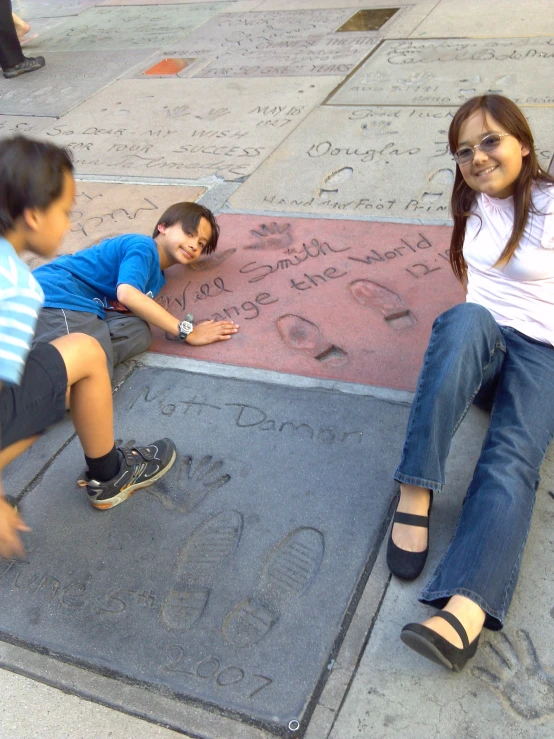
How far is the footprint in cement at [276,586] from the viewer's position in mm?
1700

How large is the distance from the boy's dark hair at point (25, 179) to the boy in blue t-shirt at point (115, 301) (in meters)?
0.80

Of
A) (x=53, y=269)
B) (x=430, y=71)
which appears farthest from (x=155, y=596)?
(x=430, y=71)

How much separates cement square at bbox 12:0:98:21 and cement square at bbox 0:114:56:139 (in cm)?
334

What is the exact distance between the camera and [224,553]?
6.19 ft

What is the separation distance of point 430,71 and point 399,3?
1.96 m

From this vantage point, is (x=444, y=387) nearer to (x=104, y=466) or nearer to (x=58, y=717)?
(x=104, y=466)

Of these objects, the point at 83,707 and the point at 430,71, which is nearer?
the point at 83,707

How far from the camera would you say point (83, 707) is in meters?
1.62

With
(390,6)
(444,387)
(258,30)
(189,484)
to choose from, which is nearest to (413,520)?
(444,387)

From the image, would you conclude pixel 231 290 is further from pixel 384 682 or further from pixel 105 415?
pixel 384 682

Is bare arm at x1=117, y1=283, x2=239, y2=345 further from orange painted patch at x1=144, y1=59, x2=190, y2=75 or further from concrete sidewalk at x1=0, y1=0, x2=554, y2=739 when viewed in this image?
orange painted patch at x1=144, y1=59, x2=190, y2=75

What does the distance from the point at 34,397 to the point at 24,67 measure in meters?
5.47

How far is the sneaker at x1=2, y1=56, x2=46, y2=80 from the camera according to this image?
6191 millimetres

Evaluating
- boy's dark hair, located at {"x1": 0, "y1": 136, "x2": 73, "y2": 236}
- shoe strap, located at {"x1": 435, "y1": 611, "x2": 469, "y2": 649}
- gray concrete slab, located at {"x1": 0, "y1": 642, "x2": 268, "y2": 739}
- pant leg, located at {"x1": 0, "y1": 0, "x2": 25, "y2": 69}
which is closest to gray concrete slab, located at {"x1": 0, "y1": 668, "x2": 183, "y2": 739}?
gray concrete slab, located at {"x1": 0, "y1": 642, "x2": 268, "y2": 739}
